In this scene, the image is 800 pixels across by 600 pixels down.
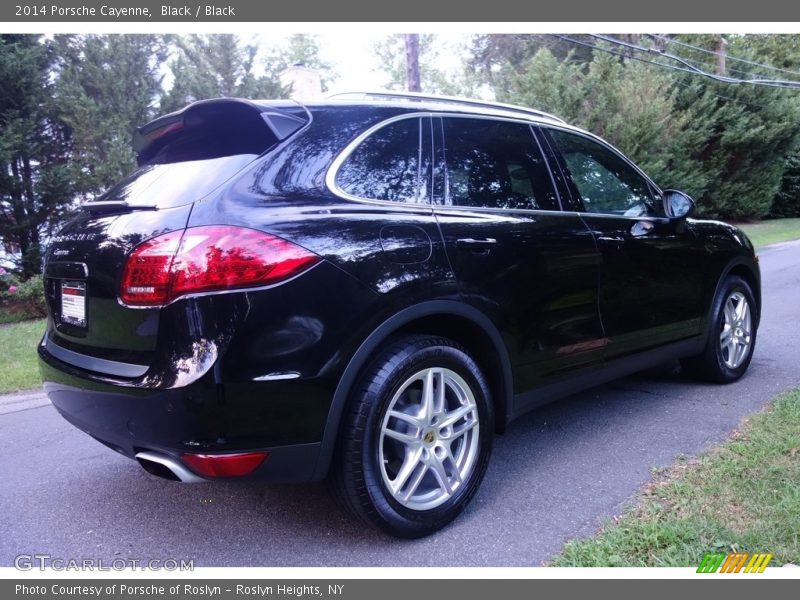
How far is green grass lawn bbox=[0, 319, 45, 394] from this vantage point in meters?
5.46

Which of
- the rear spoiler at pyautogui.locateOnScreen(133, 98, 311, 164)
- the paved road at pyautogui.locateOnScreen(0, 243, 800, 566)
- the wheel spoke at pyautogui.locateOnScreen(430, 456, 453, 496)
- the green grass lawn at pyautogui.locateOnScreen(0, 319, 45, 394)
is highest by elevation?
the rear spoiler at pyautogui.locateOnScreen(133, 98, 311, 164)

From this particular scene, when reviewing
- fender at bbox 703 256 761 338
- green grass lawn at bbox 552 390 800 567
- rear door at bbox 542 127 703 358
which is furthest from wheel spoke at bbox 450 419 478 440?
fender at bbox 703 256 761 338

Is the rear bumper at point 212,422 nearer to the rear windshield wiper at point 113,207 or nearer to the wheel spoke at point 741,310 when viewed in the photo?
the rear windshield wiper at point 113,207

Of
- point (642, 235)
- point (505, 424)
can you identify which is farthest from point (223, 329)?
point (642, 235)

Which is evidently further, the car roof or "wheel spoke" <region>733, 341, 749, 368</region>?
"wheel spoke" <region>733, 341, 749, 368</region>

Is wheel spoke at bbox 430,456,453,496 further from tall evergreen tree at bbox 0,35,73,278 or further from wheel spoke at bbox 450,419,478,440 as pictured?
tall evergreen tree at bbox 0,35,73,278

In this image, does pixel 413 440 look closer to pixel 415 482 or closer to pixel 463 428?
pixel 415 482

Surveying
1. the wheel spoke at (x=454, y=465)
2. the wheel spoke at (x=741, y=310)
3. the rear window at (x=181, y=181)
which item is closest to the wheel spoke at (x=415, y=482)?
the wheel spoke at (x=454, y=465)

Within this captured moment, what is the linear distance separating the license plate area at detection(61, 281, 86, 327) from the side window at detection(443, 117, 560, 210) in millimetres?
1616

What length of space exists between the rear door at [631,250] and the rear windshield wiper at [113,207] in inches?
88.1

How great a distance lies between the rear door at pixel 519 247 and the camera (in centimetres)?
284

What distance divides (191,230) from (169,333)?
37 centimetres

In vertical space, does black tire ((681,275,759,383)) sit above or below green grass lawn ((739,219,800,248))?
above

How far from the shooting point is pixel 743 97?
2280 cm
